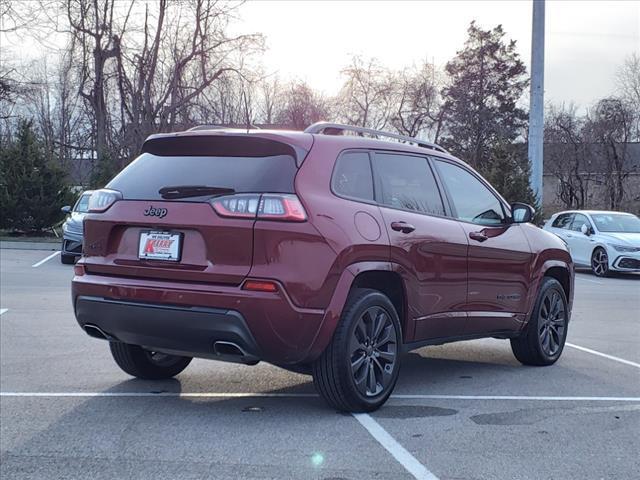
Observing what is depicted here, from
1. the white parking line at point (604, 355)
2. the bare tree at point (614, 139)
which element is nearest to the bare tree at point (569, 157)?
the bare tree at point (614, 139)

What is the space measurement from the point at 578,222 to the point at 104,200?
16292 mm

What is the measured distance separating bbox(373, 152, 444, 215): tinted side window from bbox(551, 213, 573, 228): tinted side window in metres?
14.9

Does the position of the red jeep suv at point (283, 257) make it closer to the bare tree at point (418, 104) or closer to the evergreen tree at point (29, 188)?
the evergreen tree at point (29, 188)

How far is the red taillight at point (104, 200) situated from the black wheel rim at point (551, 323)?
12.7ft

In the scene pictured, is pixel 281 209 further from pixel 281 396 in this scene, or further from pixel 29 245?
pixel 29 245

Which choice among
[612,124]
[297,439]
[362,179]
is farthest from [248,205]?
[612,124]

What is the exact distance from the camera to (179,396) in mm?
5730

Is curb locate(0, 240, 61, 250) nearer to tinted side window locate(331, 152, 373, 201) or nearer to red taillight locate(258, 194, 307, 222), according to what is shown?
tinted side window locate(331, 152, 373, 201)

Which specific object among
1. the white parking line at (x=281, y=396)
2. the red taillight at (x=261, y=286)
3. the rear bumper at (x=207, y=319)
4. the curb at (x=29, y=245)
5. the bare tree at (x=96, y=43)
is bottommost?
the white parking line at (x=281, y=396)

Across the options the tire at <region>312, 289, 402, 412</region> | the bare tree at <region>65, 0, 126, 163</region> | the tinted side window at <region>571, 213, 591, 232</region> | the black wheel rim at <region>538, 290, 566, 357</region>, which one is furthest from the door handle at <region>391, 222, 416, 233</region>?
the bare tree at <region>65, 0, 126, 163</region>

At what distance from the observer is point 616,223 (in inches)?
749

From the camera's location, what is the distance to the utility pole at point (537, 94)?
2281 cm

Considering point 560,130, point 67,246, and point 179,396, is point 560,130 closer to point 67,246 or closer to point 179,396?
point 67,246

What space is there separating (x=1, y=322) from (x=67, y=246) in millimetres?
8724
